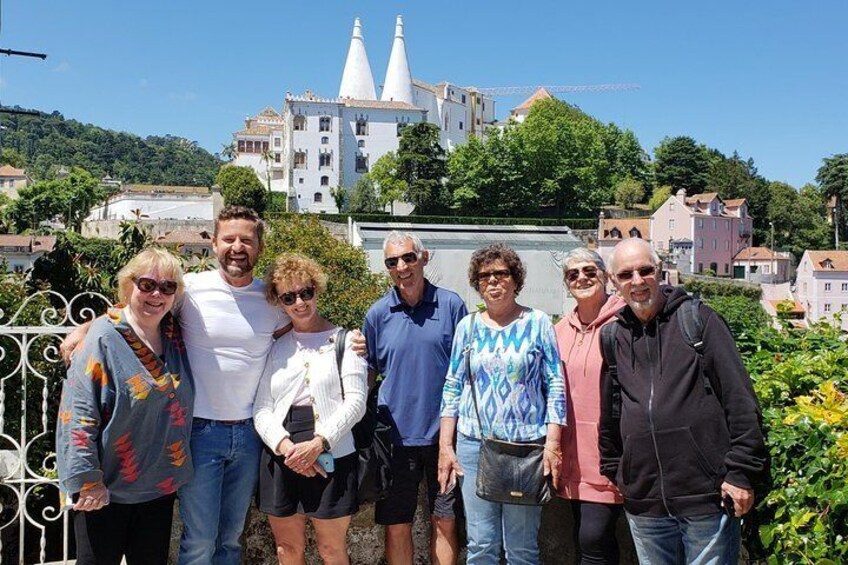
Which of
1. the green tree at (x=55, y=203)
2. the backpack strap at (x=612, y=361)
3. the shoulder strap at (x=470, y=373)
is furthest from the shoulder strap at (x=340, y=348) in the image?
the green tree at (x=55, y=203)

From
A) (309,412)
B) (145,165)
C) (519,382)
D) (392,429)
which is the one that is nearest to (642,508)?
(519,382)

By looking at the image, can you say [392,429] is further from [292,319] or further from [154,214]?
[154,214]

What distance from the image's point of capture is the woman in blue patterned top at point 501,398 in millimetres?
2865

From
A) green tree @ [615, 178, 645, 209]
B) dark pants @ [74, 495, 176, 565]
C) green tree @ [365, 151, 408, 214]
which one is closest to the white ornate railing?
dark pants @ [74, 495, 176, 565]

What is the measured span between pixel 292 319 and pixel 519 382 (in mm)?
1017

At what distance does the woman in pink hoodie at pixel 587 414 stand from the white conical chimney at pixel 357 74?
249 ft

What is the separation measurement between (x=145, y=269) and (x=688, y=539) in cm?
231

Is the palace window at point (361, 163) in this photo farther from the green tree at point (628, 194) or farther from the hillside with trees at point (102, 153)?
the hillside with trees at point (102, 153)

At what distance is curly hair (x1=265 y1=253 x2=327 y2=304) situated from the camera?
9.59 feet

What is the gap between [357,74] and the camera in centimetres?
7700

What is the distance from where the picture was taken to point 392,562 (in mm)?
3188

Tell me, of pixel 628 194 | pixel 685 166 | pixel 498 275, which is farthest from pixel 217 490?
pixel 685 166

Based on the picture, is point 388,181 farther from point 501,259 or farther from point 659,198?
point 501,259

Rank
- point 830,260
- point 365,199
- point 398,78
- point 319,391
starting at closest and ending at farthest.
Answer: point 319,391 < point 830,260 < point 365,199 < point 398,78
